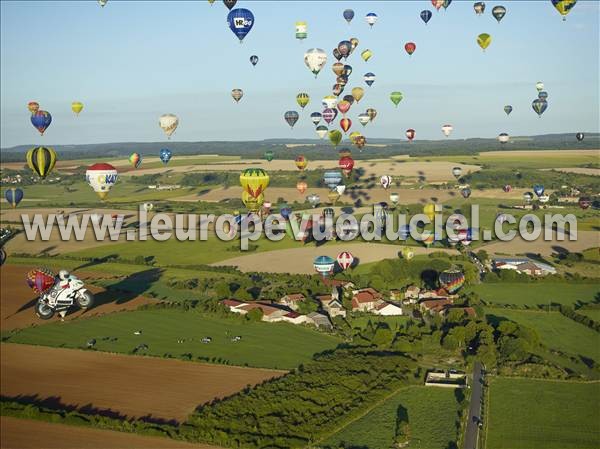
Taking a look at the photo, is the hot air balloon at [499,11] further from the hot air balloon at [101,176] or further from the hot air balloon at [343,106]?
the hot air balloon at [101,176]

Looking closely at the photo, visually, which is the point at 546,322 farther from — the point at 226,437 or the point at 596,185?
the point at 596,185

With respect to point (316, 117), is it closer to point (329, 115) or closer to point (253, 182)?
point (329, 115)

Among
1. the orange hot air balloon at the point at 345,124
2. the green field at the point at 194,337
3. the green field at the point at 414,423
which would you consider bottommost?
the green field at the point at 414,423

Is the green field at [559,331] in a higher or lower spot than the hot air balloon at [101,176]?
lower

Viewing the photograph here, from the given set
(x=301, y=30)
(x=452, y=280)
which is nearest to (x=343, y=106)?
(x=301, y=30)

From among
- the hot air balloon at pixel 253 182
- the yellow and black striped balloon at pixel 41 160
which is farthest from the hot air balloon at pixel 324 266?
the yellow and black striped balloon at pixel 41 160

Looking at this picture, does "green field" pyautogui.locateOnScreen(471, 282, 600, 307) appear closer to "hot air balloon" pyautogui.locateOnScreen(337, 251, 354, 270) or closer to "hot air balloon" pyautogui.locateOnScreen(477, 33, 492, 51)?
"hot air balloon" pyautogui.locateOnScreen(337, 251, 354, 270)

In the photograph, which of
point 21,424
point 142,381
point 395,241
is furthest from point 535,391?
point 395,241
